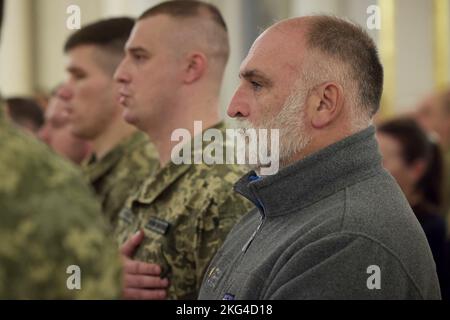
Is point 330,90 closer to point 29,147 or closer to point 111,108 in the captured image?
point 29,147

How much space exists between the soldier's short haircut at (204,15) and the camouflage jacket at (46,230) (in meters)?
1.56

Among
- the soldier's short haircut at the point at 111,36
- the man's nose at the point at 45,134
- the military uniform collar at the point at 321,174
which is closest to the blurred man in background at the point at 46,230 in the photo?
the military uniform collar at the point at 321,174

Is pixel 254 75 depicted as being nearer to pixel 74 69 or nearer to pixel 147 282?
pixel 147 282

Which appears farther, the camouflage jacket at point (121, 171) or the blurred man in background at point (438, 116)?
the blurred man in background at point (438, 116)

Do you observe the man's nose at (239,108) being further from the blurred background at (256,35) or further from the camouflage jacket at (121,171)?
the blurred background at (256,35)

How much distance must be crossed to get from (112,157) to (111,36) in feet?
1.43

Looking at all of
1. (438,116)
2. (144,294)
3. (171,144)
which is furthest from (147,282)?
(438,116)

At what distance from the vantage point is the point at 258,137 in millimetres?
2111

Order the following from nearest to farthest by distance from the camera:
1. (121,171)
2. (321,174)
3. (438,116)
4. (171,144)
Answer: (321,174) → (171,144) → (121,171) → (438,116)

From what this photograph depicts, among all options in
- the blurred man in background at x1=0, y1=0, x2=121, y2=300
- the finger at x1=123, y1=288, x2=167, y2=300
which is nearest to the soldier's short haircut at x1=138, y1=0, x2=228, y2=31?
the finger at x1=123, y1=288, x2=167, y2=300

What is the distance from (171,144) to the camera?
8.91 ft

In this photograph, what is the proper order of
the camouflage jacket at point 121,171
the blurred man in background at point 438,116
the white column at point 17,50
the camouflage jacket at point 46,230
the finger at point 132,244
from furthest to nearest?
the white column at point 17,50 → the blurred man in background at point 438,116 → the camouflage jacket at point 121,171 → the finger at point 132,244 → the camouflage jacket at point 46,230

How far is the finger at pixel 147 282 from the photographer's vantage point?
2.46 meters
